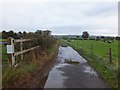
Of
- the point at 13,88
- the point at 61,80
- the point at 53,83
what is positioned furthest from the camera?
the point at 61,80

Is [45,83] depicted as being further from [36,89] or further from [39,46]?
[39,46]

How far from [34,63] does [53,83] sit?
13.1 feet

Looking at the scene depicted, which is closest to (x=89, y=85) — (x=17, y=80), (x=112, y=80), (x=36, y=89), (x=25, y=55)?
(x=112, y=80)

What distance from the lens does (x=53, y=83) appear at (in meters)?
9.59

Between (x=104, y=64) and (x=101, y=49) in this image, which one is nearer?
(x=104, y=64)

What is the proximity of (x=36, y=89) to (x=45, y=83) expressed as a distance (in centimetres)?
112

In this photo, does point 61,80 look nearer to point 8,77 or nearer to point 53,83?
point 53,83

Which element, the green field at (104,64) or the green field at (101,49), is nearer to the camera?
the green field at (104,64)

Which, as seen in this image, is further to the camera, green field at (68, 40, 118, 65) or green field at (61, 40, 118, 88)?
green field at (68, 40, 118, 65)

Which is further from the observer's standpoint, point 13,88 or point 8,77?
point 8,77

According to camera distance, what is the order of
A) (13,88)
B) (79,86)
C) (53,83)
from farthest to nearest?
(53,83)
(79,86)
(13,88)

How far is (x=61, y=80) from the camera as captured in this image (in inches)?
405

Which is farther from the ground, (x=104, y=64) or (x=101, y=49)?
(x=104, y=64)

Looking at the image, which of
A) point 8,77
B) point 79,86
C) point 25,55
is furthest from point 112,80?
point 25,55
